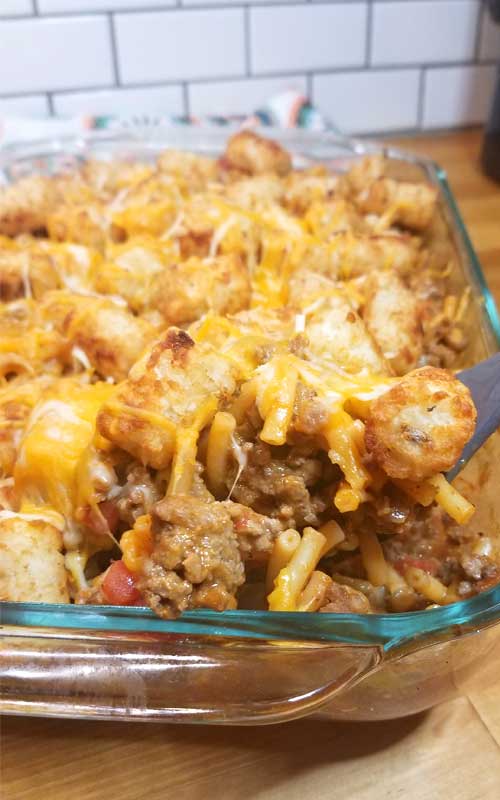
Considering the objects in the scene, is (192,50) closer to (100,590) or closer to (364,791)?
(100,590)

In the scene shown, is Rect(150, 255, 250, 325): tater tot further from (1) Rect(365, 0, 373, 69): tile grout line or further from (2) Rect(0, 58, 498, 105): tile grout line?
(1) Rect(365, 0, 373, 69): tile grout line

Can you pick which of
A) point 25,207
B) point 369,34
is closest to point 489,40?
point 369,34

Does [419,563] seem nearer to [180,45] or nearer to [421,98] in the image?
[180,45]

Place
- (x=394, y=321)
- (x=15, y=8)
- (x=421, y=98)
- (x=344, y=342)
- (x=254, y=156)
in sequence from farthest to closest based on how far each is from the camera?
(x=421, y=98) < (x=15, y=8) < (x=254, y=156) < (x=394, y=321) < (x=344, y=342)

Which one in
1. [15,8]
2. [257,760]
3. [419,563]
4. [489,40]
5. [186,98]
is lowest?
[257,760]

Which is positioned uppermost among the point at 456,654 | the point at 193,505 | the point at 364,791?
the point at 193,505

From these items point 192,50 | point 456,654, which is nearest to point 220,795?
point 456,654

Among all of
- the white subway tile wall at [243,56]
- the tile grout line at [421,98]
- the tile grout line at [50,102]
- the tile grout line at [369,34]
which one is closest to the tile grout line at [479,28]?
the white subway tile wall at [243,56]

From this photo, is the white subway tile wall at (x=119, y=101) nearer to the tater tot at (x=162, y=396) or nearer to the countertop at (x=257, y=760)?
the tater tot at (x=162, y=396)
